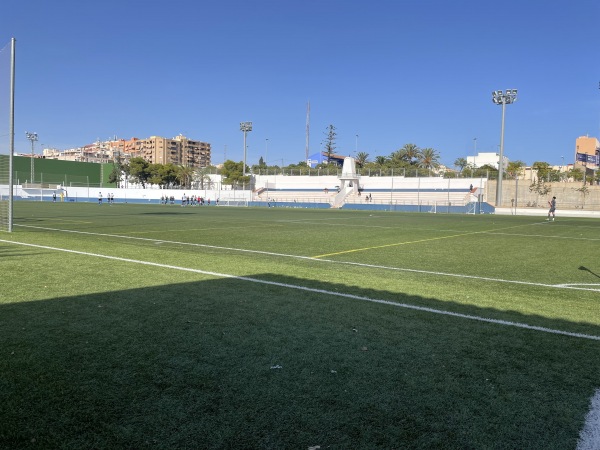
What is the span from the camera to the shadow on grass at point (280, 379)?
2949 mm

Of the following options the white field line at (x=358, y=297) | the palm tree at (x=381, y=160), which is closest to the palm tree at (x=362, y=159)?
the palm tree at (x=381, y=160)

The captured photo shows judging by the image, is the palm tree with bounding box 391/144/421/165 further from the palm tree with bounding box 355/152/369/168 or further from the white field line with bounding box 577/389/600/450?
the white field line with bounding box 577/389/600/450

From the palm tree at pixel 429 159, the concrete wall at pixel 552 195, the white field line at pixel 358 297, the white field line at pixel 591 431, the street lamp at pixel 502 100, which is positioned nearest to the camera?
the white field line at pixel 591 431

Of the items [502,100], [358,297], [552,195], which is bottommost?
[358,297]

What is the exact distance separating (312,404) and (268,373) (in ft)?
2.19

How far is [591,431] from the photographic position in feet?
10.0

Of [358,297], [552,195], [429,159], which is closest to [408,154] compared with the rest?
[429,159]

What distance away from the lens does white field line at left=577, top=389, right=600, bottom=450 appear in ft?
9.52

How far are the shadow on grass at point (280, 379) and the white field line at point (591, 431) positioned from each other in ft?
0.18

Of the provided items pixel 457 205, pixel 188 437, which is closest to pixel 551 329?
pixel 188 437

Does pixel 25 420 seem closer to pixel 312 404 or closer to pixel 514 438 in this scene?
pixel 312 404

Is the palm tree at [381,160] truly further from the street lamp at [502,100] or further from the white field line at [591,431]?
the white field line at [591,431]

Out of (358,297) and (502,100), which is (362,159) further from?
(358,297)

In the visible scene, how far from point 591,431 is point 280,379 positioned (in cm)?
227
